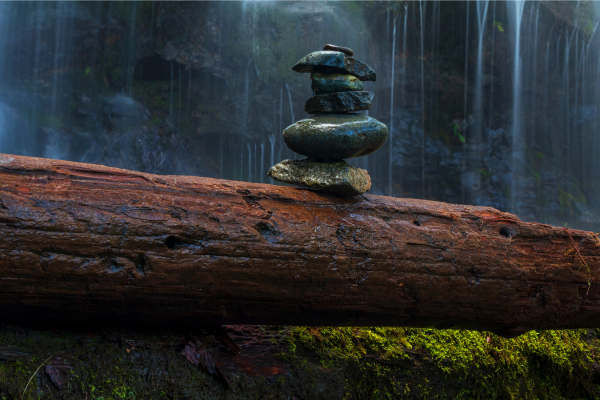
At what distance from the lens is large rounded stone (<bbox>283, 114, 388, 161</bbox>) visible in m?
2.72

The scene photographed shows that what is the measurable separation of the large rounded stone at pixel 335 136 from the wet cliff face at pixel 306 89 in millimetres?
10427

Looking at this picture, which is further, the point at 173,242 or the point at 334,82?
the point at 334,82

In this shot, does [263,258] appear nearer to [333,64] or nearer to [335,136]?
[335,136]

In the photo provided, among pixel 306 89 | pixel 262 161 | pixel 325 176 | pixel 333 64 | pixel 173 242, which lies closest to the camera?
pixel 173 242

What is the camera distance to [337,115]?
9.55 feet

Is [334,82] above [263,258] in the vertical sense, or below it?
above

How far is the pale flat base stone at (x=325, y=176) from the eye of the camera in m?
2.59

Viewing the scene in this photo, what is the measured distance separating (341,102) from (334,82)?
0.54 feet

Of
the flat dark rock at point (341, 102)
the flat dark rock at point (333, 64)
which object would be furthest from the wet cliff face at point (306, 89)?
the flat dark rock at point (341, 102)

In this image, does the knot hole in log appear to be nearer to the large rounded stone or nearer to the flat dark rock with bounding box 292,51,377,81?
the large rounded stone

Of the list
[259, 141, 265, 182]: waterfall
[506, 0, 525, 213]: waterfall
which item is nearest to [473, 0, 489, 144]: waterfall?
[506, 0, 525, 213]: waterfall

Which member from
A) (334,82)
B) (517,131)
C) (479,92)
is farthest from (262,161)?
(334,82)

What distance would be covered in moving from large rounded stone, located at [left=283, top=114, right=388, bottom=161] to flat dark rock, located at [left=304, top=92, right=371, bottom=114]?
0.09 metres

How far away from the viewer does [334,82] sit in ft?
9.70
